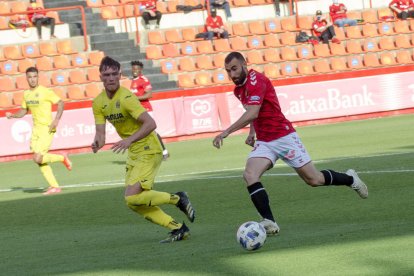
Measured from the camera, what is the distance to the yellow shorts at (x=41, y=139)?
18641mm

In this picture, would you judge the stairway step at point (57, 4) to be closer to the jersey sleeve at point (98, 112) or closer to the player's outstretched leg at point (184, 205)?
the jersey sleeve at point (98, 112)

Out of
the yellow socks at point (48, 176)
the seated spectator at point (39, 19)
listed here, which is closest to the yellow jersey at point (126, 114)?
the yellow socks at point (48, 176)

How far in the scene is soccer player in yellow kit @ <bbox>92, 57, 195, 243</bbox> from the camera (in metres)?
11.1

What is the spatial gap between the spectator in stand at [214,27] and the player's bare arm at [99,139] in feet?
79.2

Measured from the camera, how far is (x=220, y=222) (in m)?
12.7

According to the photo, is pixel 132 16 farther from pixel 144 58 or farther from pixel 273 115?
pixel 273 115

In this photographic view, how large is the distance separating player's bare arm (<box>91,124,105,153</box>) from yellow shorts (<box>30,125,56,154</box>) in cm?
705

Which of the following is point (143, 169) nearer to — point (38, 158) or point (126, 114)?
point (126, 114)

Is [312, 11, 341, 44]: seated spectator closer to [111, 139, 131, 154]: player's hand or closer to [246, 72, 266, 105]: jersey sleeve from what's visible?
[246, 72, 266, 105]: jersey sleeve

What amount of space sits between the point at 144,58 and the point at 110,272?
26.0 m

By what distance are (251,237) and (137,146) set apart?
2206 mm

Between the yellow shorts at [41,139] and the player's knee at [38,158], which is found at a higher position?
the yellow shorts at [41,139]

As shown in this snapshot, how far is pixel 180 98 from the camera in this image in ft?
97.9

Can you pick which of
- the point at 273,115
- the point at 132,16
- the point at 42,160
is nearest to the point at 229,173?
the point at 42,160
